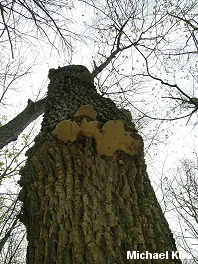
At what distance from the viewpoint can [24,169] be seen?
1749mm

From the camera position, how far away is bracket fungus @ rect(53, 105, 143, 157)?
1.59 meters

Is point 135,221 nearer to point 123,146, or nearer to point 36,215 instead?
point 123,146

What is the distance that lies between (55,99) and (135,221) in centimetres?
167

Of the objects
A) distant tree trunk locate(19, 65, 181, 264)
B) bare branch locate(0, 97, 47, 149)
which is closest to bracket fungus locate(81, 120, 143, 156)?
distant tree trunk locate(19, 65, 181, 264)

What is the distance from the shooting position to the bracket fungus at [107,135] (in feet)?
5.21

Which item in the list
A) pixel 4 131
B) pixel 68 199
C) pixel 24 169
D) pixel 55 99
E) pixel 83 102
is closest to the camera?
pixel 68 199

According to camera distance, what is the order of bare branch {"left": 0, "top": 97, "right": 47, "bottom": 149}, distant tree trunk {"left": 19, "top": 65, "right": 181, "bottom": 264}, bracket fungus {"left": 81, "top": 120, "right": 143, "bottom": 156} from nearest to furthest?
1. distant tree trunk {"left": 19, "top": 65, "right": 181, "bottom": 264}
2. bracket fungus {"left": 81, "top": 120, "right": 143, "bottom": 156}
3. bare branch {"left": 0, "top": 97, "right": 47, "bottom": 149}

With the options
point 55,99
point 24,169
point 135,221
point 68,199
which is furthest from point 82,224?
point 55,99

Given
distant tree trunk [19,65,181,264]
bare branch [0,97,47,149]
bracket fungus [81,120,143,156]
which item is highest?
bare branch [0,97,47,149]

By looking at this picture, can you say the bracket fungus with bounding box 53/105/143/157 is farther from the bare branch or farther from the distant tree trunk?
the bare branch

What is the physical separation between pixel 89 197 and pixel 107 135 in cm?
43

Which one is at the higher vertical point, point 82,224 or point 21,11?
point 21,11

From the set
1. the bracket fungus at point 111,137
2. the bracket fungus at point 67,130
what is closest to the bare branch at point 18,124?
the bracket fungus at point 67,130

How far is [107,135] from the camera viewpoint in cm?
159
